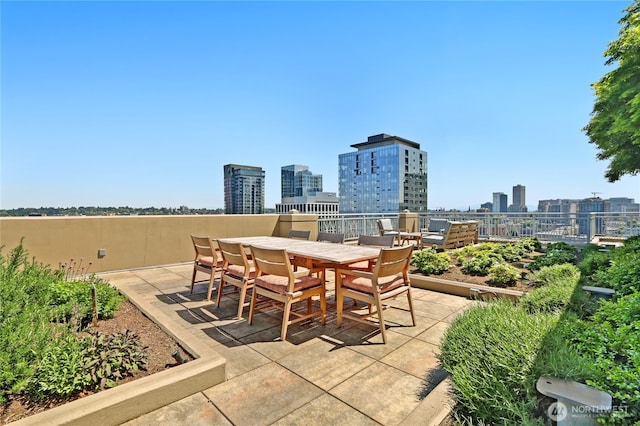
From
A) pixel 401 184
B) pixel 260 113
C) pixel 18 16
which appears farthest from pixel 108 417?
pixel 401 184

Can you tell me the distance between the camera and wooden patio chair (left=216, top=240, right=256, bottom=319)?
3387 mm

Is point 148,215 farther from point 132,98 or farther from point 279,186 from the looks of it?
point 279,186

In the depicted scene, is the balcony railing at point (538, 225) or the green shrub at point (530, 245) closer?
the green shrub at point (530, 245)

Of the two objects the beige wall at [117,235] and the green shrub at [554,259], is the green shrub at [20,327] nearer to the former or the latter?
the beige wall at [117,235]

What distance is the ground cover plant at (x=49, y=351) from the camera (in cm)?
168

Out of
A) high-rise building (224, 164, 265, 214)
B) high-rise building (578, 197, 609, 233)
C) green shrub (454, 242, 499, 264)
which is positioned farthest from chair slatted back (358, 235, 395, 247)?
high-rise building (224, 164, 265, 214)

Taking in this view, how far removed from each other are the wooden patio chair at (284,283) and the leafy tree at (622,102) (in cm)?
412

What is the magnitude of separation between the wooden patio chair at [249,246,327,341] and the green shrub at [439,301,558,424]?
1.40 m

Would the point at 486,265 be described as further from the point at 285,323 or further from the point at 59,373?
the point at 59,373

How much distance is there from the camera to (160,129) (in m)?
12.5

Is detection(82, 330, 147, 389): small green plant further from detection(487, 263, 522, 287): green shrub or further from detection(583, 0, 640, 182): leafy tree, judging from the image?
detection(583, 0, 640, 182): leafy tree

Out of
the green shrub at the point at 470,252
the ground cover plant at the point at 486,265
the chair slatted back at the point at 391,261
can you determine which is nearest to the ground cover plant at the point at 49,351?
the chair slatted back at the point at 391,261

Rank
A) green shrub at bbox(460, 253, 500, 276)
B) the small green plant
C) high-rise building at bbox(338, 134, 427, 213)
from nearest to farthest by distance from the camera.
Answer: the small green plant, green shrub at bbox(460, 253, 500, 276), high-rise building at bbox(338, 134, 427, 213)

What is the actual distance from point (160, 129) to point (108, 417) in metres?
13.2
